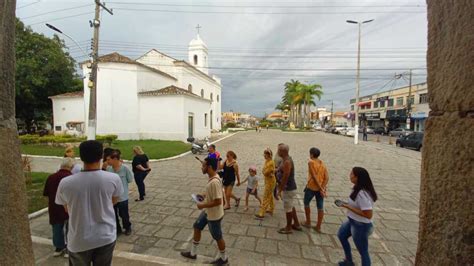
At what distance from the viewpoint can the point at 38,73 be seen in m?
24.0

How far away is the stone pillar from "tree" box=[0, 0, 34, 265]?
2.60 metres

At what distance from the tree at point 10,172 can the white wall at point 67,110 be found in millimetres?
25096

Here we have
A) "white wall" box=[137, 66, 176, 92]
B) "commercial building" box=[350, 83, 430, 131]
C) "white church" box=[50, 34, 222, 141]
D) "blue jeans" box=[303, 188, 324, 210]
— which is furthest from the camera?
"commercial building" box=[350, 83, 430, 131]

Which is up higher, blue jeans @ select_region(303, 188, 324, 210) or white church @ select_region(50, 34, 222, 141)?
white church @ select_region(50, 34, 222, 141)

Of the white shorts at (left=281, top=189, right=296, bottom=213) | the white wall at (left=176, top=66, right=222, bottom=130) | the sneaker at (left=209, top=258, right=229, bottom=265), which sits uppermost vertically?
the white wall at (left=176, top=66, right=222, bottom=130)

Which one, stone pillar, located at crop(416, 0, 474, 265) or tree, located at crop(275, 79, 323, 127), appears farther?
tree, located at crop(275, 79, 323, 127)

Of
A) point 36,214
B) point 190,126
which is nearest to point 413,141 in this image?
point 190,126

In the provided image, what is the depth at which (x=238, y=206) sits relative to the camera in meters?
5.74

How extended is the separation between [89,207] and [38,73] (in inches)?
1180

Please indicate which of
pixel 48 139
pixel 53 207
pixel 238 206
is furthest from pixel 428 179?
pixel 48 139

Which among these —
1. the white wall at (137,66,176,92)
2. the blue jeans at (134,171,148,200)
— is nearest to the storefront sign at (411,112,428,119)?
the white wall at (137,66,176,92)

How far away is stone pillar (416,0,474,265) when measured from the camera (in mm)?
1103

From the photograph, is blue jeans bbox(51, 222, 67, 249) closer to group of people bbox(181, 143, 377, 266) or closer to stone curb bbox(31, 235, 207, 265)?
stone curb bbox(31, 235, 207, 265)

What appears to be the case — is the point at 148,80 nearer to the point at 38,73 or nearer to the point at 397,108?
the point at 38,73
